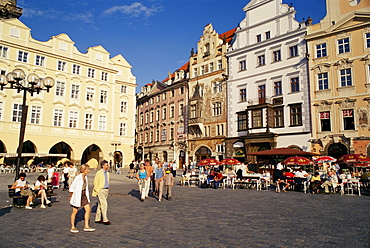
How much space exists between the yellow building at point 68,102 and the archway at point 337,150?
2759 centimetres

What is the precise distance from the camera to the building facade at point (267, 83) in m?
30.9

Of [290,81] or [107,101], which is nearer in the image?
[290,81]

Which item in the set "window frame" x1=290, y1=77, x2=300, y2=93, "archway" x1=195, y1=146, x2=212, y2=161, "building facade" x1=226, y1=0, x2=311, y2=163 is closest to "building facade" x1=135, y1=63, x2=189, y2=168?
"archway" x1=195, y1=146, x2=212, y2=161

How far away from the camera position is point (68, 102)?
39.1 metres

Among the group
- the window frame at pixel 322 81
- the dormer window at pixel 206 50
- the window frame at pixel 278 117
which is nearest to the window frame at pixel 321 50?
the window frame at pixel 322 81

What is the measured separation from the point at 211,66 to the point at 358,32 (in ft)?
62.0

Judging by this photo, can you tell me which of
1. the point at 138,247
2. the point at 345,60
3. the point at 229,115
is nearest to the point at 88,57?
the point at 229,115

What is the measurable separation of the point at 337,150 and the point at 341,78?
6.84 metres

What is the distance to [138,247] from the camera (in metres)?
6.07

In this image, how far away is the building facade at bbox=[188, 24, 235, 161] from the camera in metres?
39.0

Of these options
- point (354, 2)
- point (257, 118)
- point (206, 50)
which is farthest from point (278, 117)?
point (206, 50)

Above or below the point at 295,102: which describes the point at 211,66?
above

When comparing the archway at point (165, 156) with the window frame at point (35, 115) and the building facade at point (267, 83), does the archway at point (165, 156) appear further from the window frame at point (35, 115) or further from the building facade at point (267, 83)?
the window frame at point (35, 115)

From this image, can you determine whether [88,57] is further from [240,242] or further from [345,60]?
[240,242]
